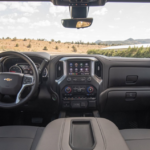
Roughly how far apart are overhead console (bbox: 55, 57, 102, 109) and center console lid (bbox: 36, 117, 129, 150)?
3.24 ft

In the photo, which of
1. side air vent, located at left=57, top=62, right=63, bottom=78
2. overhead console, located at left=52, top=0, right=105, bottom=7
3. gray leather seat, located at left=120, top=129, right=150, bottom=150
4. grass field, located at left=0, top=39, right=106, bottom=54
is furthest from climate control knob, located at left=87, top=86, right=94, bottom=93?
overhead console, located at left=52, top=0, right=105, bottom=7

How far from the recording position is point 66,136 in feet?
4.93

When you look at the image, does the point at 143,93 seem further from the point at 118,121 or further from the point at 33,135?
the point at 33,135

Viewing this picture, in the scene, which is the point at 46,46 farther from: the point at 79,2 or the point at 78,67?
the point at 79,2

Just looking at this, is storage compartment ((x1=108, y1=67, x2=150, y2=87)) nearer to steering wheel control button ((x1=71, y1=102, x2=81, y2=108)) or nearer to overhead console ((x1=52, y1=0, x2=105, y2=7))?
steering wheel control button ((x1=71, y1=102, x2=81, y2=108))

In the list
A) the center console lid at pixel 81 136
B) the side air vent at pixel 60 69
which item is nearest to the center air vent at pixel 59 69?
the side air vent at pixel 60 69

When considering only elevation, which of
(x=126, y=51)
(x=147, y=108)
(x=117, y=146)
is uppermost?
(x=126, y=51)

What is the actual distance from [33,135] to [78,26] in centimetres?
173

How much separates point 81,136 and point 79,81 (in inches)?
51.7

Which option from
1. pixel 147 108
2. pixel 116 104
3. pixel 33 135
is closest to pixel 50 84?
pixel 33 135

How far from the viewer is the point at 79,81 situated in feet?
9.11

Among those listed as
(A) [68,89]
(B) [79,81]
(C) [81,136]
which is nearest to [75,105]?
(A) [68,89]

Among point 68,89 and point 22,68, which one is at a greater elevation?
point 22,68

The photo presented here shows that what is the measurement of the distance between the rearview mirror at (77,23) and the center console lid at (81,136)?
1515mm
